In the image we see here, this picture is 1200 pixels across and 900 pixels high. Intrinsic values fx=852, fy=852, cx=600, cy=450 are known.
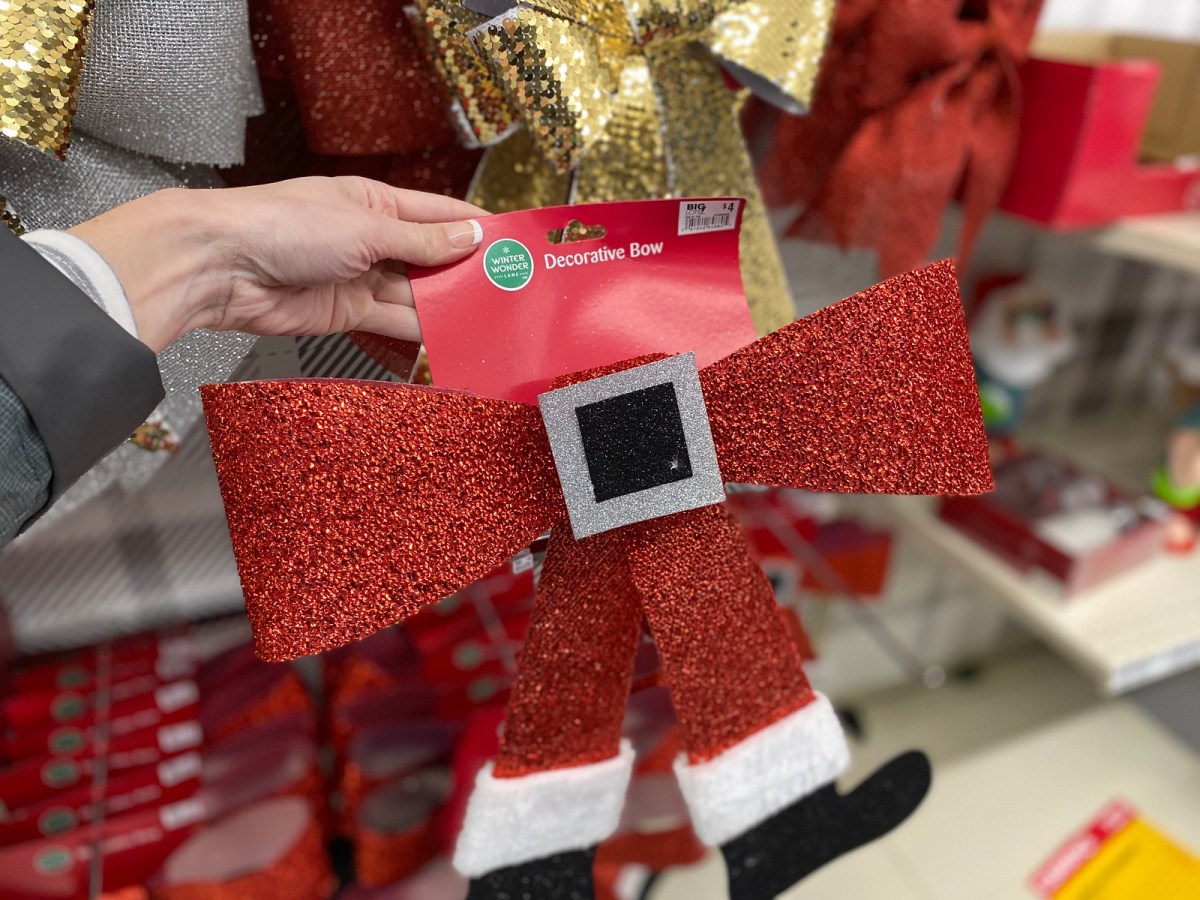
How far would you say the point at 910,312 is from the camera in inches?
13.8

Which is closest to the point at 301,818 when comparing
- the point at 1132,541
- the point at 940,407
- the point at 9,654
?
the point at 9,654

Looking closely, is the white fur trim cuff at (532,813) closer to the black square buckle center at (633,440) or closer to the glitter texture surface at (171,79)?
the black square buckle center at (633,440)

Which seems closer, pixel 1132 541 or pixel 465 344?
pixel 465 344

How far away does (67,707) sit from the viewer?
0.64 m

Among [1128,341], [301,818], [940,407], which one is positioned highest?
[940,407]

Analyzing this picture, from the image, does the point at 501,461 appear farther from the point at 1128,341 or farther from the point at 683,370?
the point at 1128,341

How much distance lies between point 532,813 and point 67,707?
44 cm

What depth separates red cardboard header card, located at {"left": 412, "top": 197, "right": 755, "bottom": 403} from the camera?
35cm

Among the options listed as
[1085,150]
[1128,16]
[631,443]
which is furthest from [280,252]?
[1128,16]

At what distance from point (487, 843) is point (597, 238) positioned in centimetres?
28

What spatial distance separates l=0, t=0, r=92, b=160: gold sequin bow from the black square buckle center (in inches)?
9.7

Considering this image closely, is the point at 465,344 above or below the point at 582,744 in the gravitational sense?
above

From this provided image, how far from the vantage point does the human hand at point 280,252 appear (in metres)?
0.33

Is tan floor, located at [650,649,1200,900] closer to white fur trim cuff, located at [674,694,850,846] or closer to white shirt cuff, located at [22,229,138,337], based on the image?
white fur trim cuff, located at [674,694,850,846]
